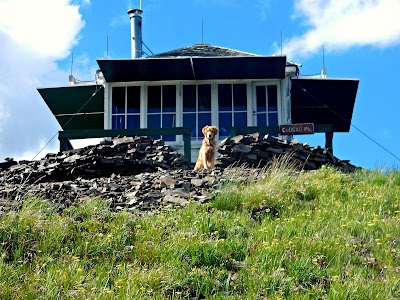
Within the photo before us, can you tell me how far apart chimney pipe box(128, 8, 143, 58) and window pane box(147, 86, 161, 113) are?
2.72 meters

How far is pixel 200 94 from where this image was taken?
2284cm

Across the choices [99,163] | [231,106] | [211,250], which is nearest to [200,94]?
[231,106]

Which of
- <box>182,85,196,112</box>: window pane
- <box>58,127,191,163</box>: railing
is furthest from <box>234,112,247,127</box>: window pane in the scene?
<box>58,127,191,163</box>: railing

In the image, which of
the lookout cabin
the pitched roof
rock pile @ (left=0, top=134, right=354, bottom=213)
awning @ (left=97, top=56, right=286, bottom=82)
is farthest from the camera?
the pitched roof

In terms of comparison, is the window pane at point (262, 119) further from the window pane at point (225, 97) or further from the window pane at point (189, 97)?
the window pane at point (189, 97)

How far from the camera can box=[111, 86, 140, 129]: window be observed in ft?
75.3

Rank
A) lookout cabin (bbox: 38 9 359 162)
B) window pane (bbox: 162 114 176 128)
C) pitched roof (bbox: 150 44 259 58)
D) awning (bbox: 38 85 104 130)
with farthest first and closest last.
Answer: awning (bbox: 38 85 104 130), pitched roof (bbox: 150 44 259 58), window pane (bbox: 162 114 176 128), lookout cabin (bbox: 38 9 359 162)

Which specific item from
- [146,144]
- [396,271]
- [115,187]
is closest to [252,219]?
[396,271]

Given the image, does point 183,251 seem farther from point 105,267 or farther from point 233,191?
point 233,191

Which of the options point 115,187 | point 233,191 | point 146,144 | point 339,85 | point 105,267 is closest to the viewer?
point 105,267

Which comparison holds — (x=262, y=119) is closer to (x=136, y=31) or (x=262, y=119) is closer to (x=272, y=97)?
(x=272, y=97)

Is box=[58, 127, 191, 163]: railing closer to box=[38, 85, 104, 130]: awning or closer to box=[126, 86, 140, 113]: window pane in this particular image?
box=[126, 86, 140, 113]: window pane

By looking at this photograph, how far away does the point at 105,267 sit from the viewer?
708cm

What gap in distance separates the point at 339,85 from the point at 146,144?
8242 mm
